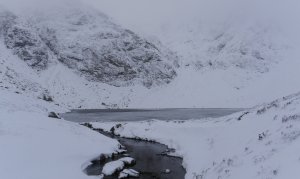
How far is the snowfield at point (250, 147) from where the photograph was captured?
65.2 ft

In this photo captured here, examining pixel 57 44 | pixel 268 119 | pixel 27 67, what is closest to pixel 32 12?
pixel 57 44

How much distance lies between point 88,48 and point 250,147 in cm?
13387

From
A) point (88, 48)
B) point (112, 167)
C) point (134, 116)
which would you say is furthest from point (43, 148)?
point (88, 48)

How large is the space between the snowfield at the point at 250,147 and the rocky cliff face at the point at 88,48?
4116 inches

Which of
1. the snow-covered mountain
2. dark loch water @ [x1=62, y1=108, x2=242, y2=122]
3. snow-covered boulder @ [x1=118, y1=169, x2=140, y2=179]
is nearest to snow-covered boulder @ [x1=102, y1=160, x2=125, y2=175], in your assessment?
snow-covered boulder @ [x1=118, y1=169, x2=140, y2=179]

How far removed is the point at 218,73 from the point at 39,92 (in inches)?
3048

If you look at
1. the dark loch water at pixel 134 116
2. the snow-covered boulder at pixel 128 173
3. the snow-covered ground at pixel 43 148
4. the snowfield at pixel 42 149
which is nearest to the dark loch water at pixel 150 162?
the snow-covered boulder at pixel 128 173

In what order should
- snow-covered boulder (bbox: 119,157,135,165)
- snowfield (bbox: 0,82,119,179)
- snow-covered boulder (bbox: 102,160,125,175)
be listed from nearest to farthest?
1. snowfield (bbox: 0,82,119,179)
2. snow-covered boulder (bbox: 102,160,125,175)
3. snow-covered boulder (bbox: 119,157,135,165)

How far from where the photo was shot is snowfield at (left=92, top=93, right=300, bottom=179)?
19.9m

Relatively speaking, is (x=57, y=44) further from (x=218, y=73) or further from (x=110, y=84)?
(x=218, y=73)

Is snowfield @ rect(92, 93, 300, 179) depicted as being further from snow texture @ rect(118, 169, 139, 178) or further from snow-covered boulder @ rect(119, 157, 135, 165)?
snow-covered boulder @ rect(119, 157, 135, 165)

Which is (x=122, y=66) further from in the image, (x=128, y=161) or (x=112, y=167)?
(x=112, y=167)

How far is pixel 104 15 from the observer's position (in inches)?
7160

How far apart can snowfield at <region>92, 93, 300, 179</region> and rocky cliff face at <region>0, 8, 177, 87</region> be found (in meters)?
105
